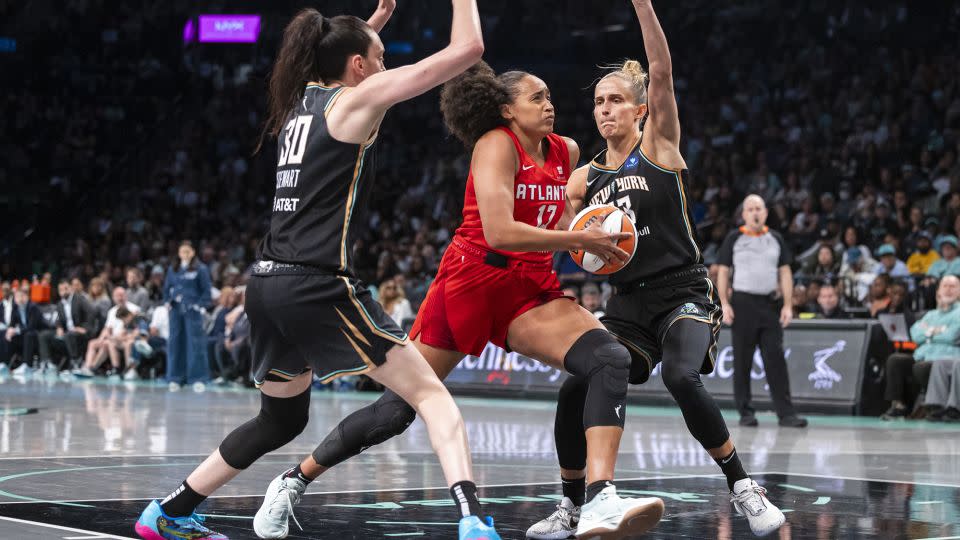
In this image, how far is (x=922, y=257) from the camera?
16297 mm

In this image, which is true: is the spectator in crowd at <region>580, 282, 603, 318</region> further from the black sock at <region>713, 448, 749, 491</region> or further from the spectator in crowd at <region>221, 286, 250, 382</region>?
the black sock at <region>713, 448, 749, 491</region>

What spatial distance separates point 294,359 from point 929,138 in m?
17.3

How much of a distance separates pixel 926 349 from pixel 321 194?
33.5 ft

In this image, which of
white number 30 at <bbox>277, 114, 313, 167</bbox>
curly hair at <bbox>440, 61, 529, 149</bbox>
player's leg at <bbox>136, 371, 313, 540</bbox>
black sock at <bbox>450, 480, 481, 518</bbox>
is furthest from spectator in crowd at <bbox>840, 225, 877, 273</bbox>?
black sock at <bbox>450, 480, 481, 518</bbox>

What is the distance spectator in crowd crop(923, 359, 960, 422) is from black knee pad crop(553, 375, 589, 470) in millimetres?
8434

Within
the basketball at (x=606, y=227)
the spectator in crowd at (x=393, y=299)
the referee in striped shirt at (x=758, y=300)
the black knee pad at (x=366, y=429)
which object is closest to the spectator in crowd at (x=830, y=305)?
the referee in striped shirt at (x=758, y=300)

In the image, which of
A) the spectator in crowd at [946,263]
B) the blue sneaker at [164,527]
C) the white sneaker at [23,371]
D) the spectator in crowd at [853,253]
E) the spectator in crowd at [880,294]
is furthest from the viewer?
the white sneaker at [23,371]

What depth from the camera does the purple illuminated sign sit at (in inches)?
1287

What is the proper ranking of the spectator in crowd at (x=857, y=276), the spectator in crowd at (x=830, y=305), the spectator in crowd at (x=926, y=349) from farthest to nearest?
1. the spectator in crowd at (x=857, y=276)
2. the spectator in crowd at (x=830, y=305)
3. the spectator in crowd at (x=926, y=349)

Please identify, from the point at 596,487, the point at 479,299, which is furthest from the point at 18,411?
the point at 596,487

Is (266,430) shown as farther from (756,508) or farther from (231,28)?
(231,28)

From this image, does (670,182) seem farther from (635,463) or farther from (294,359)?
(635,463)

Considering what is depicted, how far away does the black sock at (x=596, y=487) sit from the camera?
16.2 ft

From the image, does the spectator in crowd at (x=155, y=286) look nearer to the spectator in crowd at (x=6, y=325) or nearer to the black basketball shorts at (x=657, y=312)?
the spectator in crowd at (x=6, y=325)
